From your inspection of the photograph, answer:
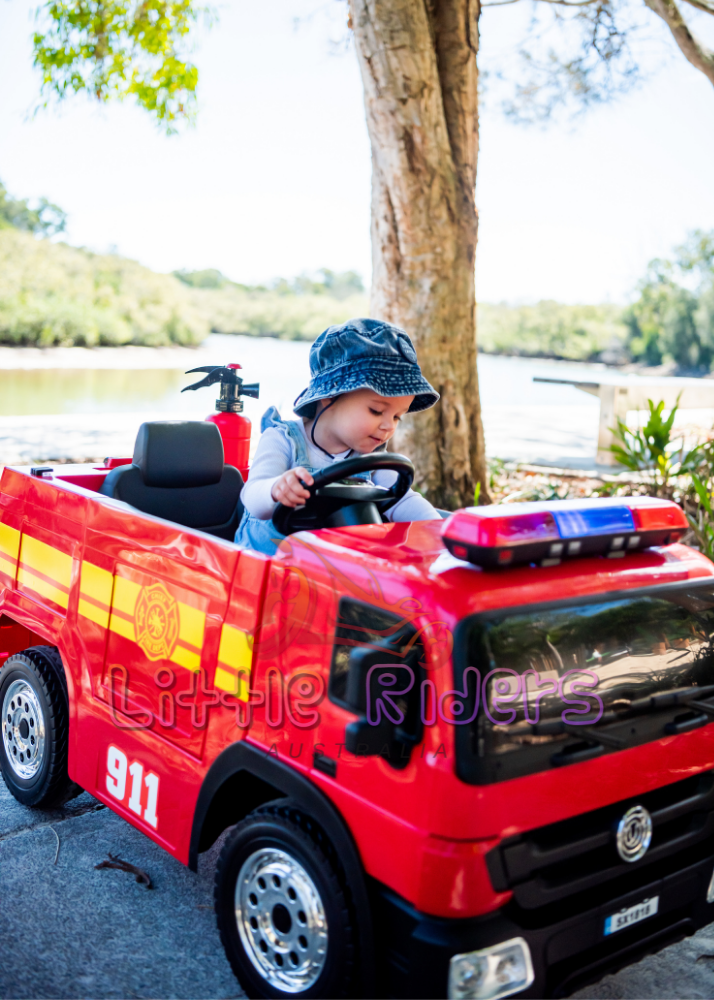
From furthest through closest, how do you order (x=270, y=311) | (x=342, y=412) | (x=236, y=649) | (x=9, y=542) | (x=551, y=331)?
1. (x=270, y=311)
2. (x=551, y=331)
3. (x=9, y=542)
4. (x=342, y=412)
5. (x=236, y=649)

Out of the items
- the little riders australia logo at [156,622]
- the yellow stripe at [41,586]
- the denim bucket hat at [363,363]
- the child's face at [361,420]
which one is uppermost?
the denim bucket hat at [363,363]

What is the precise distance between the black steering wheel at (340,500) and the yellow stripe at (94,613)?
603 mm

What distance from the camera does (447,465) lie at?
241 inches

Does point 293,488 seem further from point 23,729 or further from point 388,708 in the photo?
point 23,729

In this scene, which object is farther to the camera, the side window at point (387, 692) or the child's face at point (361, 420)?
the child's face at point (361, 420)

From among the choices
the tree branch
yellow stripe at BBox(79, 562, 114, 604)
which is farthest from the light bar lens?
the tree branch

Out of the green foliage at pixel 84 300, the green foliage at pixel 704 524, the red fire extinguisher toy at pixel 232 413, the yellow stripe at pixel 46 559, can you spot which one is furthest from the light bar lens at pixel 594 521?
the green foliage at pixel 84 300

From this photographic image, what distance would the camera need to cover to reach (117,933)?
226 cm

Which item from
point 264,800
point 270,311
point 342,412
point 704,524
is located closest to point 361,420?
point 342,412

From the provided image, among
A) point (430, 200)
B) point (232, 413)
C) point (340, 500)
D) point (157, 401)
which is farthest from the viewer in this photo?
point (157, 401)

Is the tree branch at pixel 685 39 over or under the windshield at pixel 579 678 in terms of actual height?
over

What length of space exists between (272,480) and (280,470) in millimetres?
144

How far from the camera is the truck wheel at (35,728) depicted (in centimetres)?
271

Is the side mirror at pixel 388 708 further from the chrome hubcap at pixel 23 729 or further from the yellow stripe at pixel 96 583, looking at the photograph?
the chrome hubcap at pixel 23 729
